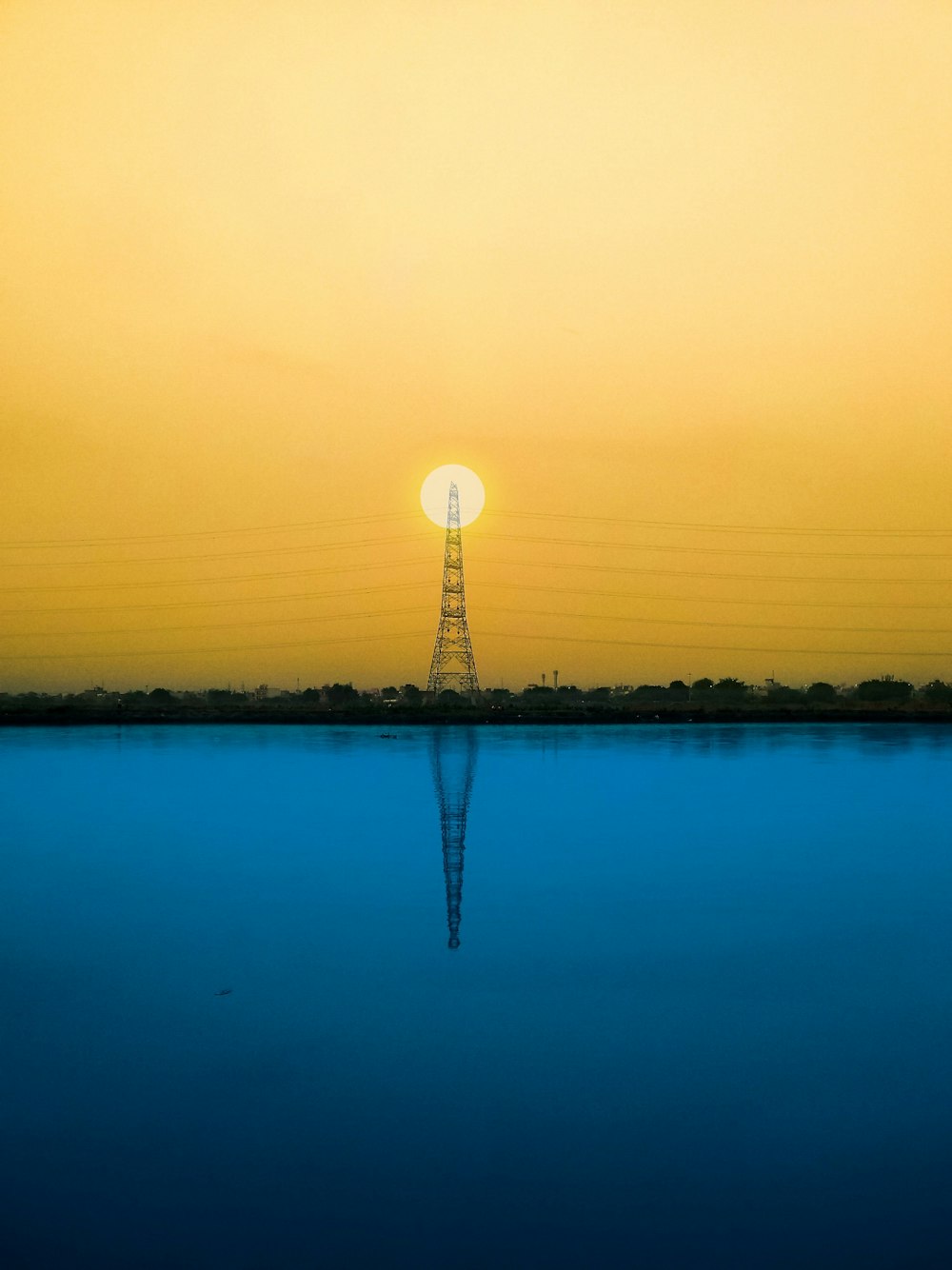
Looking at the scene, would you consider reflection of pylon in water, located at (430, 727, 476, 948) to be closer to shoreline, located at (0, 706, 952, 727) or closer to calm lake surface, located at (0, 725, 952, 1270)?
calm lake surface, located at (0, 725, 952, 1270)

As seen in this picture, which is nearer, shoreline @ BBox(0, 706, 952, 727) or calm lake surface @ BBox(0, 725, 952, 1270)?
calm lake surface @ BBox(0, 725, 952, 1270)

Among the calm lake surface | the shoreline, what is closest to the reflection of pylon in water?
the calm lake surface

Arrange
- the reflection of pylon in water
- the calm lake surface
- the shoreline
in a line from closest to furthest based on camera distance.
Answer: the calm lake surface → the reflection of pylon in water → the shoreline

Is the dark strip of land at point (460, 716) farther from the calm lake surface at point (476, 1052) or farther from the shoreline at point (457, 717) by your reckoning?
the calm lake surface at point (476, 1052)

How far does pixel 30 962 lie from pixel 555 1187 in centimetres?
584

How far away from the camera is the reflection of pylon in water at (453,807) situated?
11.0 metres

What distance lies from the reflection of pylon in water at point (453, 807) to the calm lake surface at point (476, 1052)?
0.11 meters

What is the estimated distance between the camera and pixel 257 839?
16.5 metres

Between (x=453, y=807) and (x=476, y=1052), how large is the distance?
13383 mm

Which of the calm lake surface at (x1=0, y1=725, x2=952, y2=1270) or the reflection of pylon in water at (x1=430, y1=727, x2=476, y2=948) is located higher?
the reflection of pylon in water at (x1=430, y1=727, x2=476, y2=948)

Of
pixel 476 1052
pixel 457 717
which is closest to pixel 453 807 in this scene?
pixel 476 1052

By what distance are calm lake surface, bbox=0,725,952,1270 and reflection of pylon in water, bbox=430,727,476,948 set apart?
0.11m

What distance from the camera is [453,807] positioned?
19.6 m

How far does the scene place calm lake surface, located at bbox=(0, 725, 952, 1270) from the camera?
425cm
